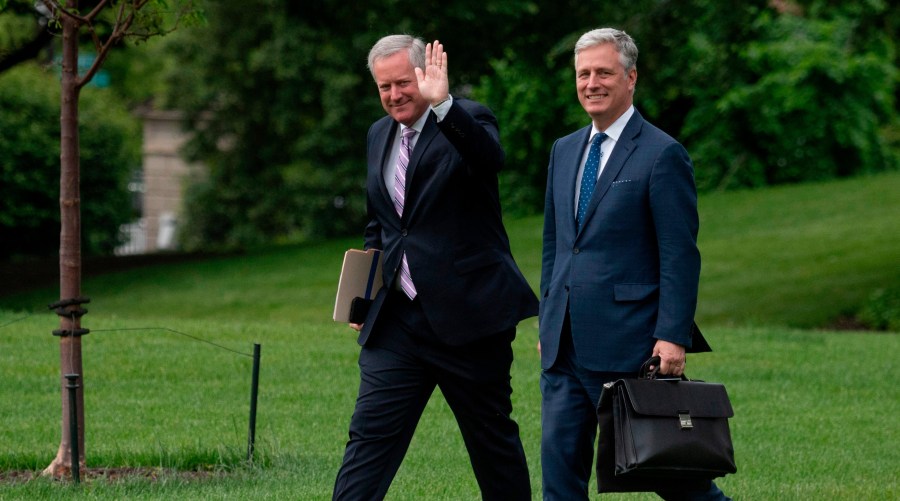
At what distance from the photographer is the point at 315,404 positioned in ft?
30.1

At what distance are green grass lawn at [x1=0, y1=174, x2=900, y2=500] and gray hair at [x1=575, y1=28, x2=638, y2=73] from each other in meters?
2.50

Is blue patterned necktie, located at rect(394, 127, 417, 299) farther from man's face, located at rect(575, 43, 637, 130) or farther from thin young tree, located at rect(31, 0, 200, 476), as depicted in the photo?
thin young tree, located at rect(31, 0, 200, 476)

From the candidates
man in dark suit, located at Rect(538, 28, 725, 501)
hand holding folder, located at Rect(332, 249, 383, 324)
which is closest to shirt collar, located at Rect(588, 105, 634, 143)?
man in dark suit, located at Rect(538, 28, 725, 501)

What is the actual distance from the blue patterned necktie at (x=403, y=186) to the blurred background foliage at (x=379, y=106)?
17330mm

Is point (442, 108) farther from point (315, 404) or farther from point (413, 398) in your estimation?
point (315, 404)

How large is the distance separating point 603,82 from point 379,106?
26.4 m

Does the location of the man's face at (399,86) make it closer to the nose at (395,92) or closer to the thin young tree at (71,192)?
the nose at (395,92)

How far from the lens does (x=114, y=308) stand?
1991cm

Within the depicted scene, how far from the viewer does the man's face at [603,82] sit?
4875 millimetres

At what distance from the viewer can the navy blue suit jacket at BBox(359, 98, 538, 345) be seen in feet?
16.4

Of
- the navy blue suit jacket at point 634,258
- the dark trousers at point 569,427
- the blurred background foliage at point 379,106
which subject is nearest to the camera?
the navy blue suit jacket at point 634,258

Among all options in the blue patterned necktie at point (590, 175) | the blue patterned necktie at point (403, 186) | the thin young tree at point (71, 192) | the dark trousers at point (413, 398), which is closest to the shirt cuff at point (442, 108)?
the blue patterned necktie at point (403, 186)

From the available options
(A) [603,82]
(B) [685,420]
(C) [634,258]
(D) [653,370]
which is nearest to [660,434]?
(B) [685,420]

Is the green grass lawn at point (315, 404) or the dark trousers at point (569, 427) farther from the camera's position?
the green grass lawn at point (315, 404)
